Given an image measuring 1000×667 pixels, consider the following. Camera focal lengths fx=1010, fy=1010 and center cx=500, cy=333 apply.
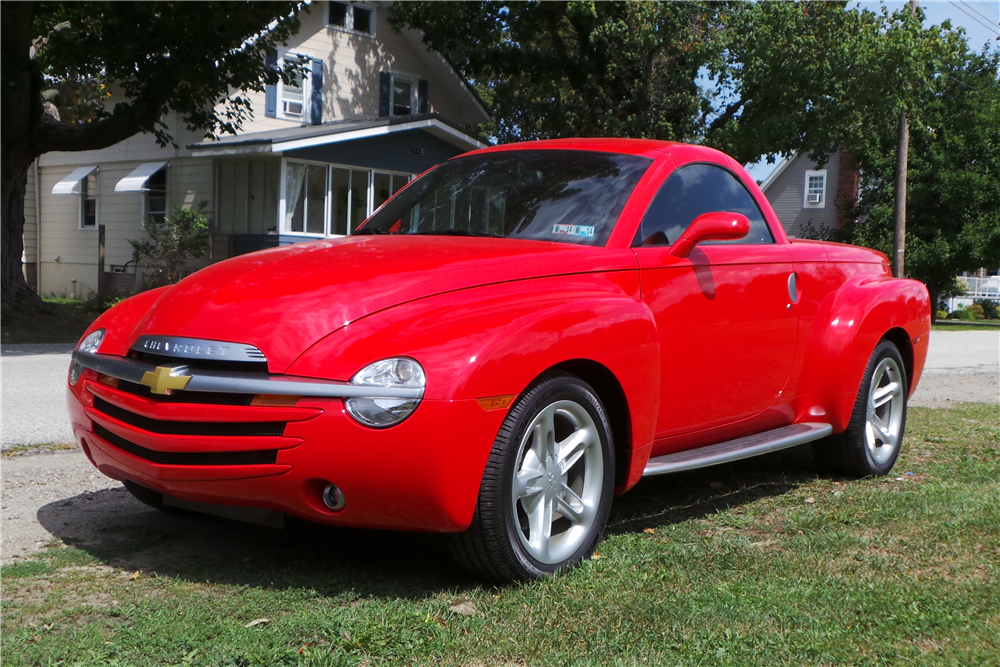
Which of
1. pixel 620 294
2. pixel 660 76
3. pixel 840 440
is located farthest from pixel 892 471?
pixel 660 76

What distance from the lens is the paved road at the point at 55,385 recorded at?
688cm

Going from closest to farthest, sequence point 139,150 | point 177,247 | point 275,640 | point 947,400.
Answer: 1. point 275,640
2. point 947,400
3. point 177,247
4. point 139,150

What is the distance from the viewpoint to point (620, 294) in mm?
4094

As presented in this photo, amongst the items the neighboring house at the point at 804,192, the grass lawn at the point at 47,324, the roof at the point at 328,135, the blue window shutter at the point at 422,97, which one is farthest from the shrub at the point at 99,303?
the neighboring house at the point at 804,192

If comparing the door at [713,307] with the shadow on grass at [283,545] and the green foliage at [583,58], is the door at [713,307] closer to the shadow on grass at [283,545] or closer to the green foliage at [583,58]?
the shadow on grass at [283,545]

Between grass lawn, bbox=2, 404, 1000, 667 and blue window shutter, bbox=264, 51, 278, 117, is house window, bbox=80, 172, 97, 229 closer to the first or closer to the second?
blue window shutter, bbox=264, 51, 278, 117

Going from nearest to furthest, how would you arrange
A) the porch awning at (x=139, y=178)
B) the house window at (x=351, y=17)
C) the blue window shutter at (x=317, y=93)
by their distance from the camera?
1. the porch awning at (x=139, y=178)
2. the blue window shutter at (x=317, y=93)
3. the house window at (x=351, y=17)

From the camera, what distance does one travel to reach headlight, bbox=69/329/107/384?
3971 mm

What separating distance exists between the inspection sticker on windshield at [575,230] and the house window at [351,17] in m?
25.0

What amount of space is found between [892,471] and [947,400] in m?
4.34

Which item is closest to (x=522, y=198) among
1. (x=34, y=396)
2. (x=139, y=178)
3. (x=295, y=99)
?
(x=34, y=396)

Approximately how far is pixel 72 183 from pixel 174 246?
7135 millimetres

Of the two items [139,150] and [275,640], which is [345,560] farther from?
[139,150]

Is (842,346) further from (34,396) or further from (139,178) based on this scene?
(139,178)
